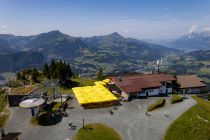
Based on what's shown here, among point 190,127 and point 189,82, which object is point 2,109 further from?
point 189,82

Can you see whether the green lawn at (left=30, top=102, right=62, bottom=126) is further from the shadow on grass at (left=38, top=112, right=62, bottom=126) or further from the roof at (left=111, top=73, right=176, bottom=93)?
the roof at (left=111, top=73, right=176, bottom=93)

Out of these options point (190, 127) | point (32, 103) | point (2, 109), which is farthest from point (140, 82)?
point (2, 109)

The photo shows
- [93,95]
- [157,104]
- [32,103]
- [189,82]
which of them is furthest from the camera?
[189,82]

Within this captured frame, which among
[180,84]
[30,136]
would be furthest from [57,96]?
[180,84]

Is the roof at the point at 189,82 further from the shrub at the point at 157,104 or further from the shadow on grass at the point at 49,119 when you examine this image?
the shadow on grass at the point at 49,119

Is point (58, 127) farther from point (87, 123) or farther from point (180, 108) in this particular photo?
point (180, 108)

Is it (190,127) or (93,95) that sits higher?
(93,95)

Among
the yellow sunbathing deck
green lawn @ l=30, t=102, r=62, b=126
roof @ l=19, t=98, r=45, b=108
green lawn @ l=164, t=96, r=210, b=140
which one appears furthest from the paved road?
roof @ l=19, t=98, r=45, b=108
